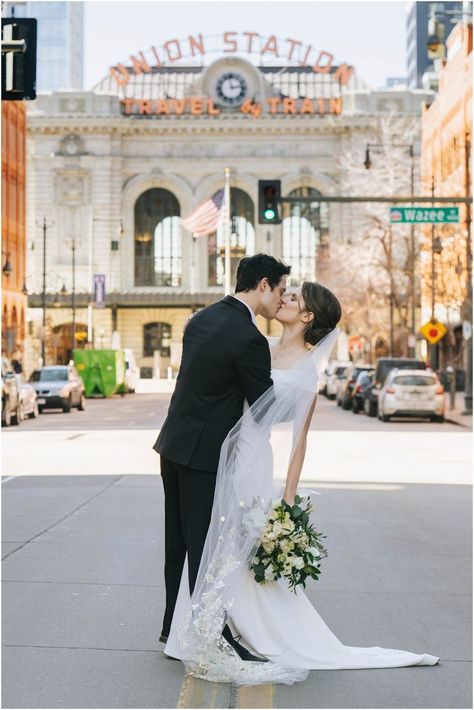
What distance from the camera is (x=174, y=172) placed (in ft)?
354

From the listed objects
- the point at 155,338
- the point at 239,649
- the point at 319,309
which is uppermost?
the point at 155,338

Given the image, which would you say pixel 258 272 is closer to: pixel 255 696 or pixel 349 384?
pixel 255 696

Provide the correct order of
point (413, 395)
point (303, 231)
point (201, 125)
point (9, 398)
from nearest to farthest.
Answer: point (9, 398)
point (413, 395)
point (201, 125)
point (303, 231)

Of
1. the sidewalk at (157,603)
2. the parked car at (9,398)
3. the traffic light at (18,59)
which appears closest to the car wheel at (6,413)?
the parked car at (9,398)

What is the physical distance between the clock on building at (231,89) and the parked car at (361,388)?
206ft

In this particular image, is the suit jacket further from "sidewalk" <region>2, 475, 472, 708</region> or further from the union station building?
the union station building

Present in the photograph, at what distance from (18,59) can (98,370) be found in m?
51.5

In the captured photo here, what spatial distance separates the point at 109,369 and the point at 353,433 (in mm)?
34348

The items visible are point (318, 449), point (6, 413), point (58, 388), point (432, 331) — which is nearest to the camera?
point (318, 449)

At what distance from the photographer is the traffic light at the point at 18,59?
1541 centimetres

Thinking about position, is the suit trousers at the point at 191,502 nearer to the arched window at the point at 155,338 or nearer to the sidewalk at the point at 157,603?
the sidewalk at the point at 157,603

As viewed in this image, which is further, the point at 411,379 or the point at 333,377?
the point at 333,377

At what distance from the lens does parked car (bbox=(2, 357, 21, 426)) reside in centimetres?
3700

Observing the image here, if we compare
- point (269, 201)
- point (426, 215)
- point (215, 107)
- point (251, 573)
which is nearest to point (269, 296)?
point (251, 573)
